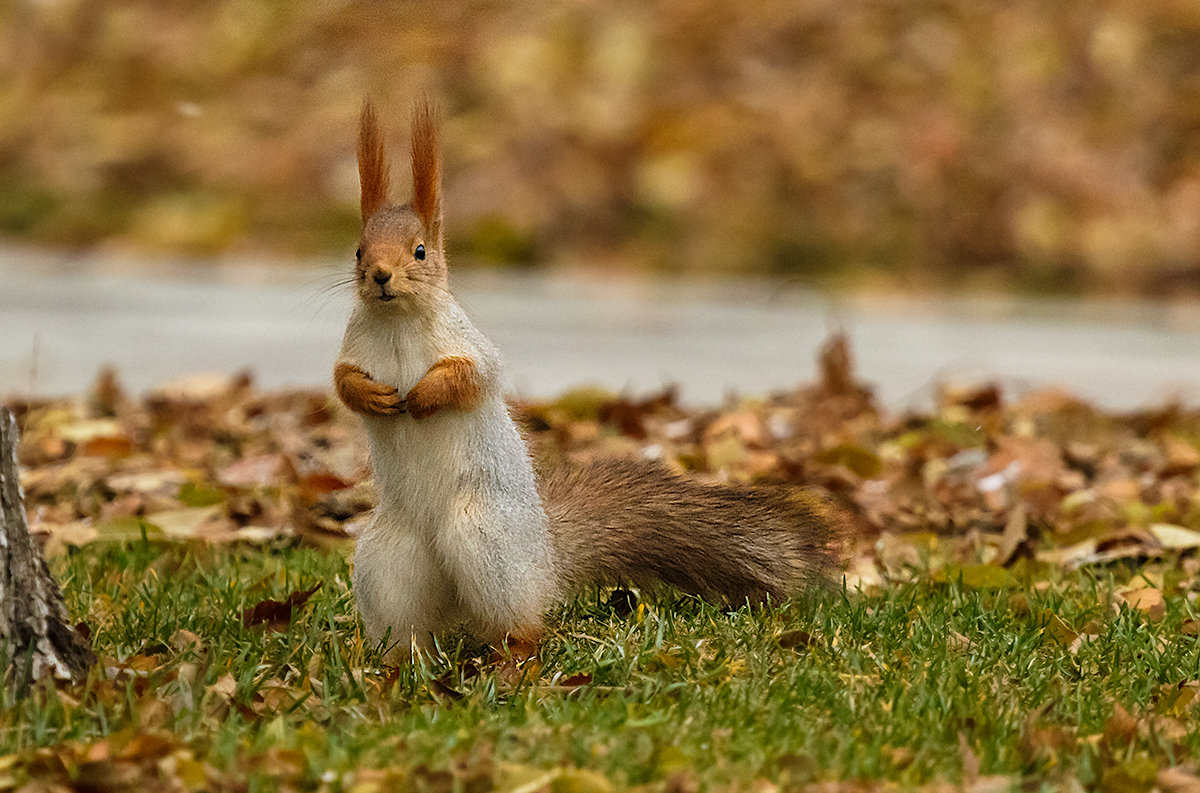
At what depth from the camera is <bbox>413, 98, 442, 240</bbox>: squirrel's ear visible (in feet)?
8.45

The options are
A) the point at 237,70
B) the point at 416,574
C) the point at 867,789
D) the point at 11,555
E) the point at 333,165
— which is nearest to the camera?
the point at 867,789

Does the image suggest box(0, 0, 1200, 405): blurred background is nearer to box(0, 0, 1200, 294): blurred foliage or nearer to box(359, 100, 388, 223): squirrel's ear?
box(0, 0, 1200, 294): blurred foliage

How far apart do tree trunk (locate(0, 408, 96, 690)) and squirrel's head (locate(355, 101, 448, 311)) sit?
0.59 m

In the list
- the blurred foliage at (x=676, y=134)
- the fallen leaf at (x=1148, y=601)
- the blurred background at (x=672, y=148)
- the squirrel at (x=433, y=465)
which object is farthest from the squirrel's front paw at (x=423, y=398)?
the blurred foliage at (x=676, y=134)

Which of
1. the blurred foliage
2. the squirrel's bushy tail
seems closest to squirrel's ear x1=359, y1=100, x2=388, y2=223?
the squirrel's bushy tail

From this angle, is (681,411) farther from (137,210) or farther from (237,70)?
(237,70)

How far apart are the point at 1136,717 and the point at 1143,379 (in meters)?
4.38

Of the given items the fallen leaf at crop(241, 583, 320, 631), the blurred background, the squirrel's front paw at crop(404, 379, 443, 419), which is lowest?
the fallen leaf at crop(241, 583, 320, 631)

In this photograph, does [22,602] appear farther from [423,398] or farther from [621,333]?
[621,333]

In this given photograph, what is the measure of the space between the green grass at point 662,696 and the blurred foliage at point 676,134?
616cm

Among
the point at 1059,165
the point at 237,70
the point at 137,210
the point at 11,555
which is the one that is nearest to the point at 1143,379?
the point at 1059,165

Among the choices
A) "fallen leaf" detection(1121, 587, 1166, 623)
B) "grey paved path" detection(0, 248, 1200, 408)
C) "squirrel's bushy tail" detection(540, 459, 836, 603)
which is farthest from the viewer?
"grey paved path" detection(0, 248, 1200, 408)

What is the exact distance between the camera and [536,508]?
283 centimetres

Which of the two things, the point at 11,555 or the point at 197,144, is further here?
the point at 197,144
